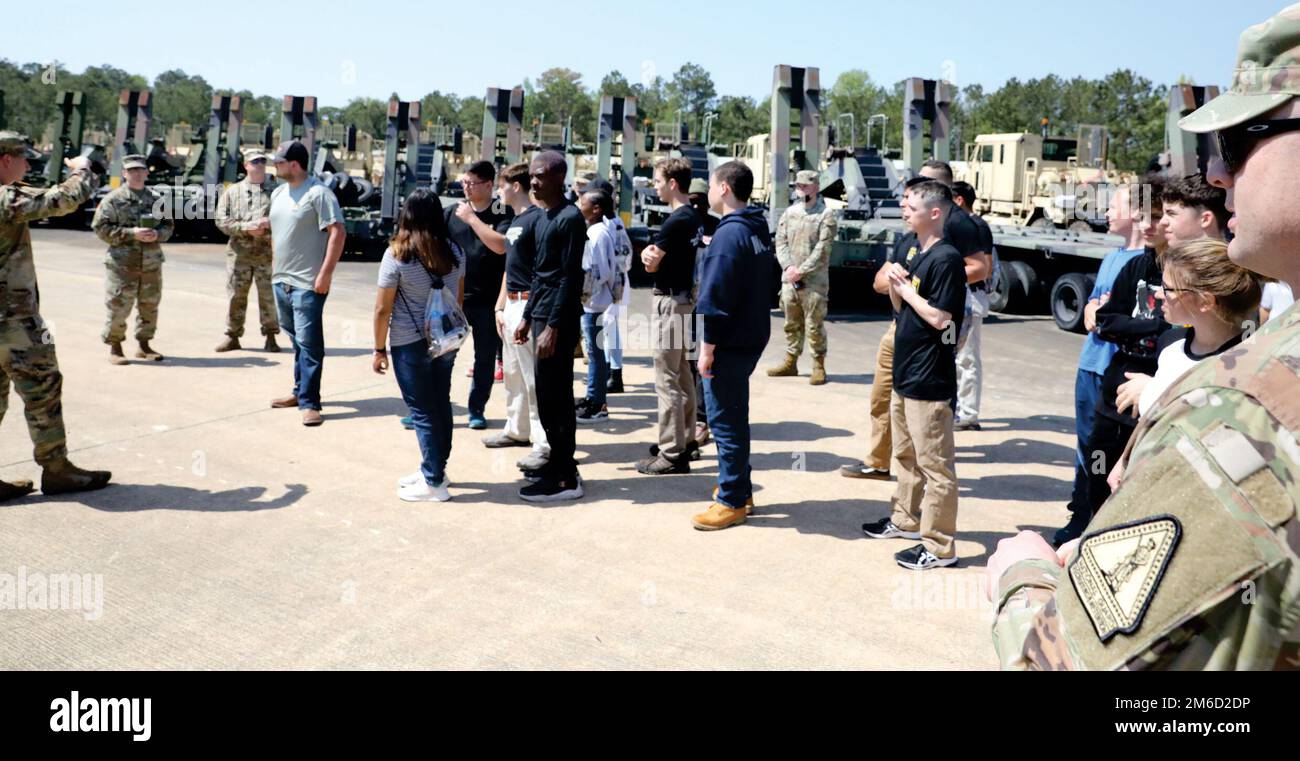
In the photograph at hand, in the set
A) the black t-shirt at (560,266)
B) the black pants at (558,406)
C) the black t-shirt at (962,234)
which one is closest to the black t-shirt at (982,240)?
the black t-shirt at (962,234)

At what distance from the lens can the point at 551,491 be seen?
5.65 meters

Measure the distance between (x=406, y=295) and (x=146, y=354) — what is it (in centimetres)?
460

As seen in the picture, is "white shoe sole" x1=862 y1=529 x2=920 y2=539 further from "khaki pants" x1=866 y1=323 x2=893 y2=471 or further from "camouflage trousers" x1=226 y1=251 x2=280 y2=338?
"camouflage trousers" x1=226 y1=251 x2=280 y2=338

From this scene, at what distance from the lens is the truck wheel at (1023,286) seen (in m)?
14.9

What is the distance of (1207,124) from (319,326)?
22.7 ft

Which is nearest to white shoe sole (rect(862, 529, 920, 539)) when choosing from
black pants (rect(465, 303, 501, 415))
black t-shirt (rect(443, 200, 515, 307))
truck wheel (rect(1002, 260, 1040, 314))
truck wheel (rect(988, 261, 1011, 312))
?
black pants (rect(465, 303, 501, 415))

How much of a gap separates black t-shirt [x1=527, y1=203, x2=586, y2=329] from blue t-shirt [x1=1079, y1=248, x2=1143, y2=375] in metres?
2.59

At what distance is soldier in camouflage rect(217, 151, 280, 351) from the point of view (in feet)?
30.4

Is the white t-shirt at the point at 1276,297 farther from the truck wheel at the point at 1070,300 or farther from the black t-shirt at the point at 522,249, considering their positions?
the truck wheel at the point at 1070,300

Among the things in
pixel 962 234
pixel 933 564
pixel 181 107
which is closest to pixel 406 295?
pixel 933 564

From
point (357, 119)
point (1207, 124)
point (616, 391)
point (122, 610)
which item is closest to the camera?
point (1207, 124)

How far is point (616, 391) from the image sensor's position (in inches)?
342

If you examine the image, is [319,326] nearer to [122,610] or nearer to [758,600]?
[122,610]
